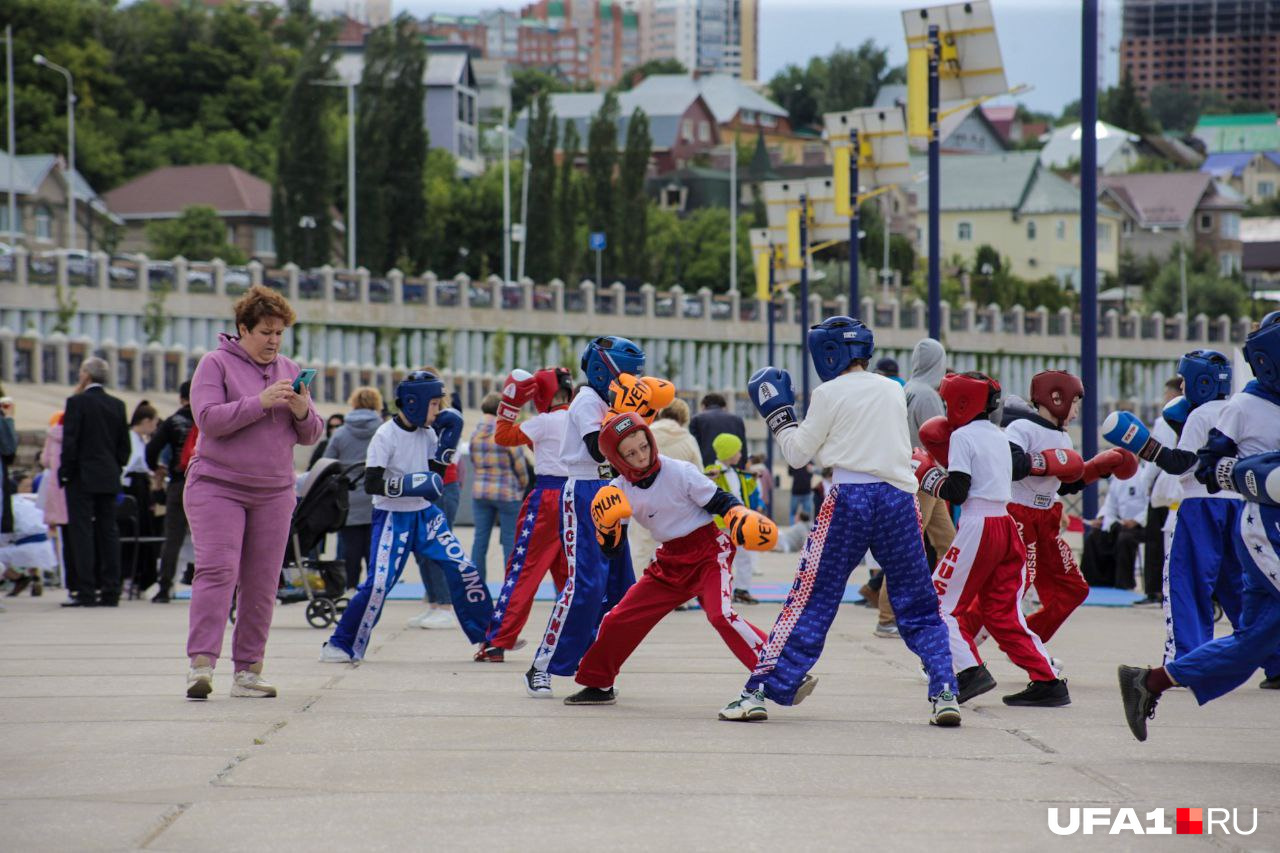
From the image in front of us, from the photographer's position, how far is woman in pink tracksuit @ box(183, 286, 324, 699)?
28.5 ft

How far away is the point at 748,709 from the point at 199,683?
8.40 feet

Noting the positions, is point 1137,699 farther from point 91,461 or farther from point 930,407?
point 91,461

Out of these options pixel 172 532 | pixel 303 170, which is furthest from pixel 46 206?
pixel 172 532

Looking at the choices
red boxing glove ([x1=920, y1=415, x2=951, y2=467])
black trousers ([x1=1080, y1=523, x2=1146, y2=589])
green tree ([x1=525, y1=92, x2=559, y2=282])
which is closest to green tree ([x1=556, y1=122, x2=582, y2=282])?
green tree ([x1=525, y1=92, x2=559, y2=282])

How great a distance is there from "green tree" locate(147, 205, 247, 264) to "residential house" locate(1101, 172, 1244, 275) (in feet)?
233

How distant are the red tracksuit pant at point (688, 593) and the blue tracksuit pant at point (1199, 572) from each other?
2299 mm

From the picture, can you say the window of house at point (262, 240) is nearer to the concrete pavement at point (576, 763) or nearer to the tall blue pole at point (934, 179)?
the tall blue pole at point (934, 179)

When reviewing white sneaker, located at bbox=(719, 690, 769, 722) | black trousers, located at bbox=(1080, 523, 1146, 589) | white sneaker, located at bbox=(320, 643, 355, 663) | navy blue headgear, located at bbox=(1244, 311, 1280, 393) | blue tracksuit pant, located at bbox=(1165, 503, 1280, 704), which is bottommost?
black trousers, located at bbox=(1080, 523, 1146, 589)

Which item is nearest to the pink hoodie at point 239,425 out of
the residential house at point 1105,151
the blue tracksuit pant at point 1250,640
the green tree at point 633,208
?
the blue tracksuit pant at point 1250,640

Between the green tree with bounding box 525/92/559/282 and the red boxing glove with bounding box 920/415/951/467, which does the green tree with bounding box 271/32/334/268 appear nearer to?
the green tree with bounding box 525/92/559/282

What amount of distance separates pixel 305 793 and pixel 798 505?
23.8m

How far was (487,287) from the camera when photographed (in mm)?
68250

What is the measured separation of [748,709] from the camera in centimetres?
809

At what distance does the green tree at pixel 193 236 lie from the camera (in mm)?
79688
